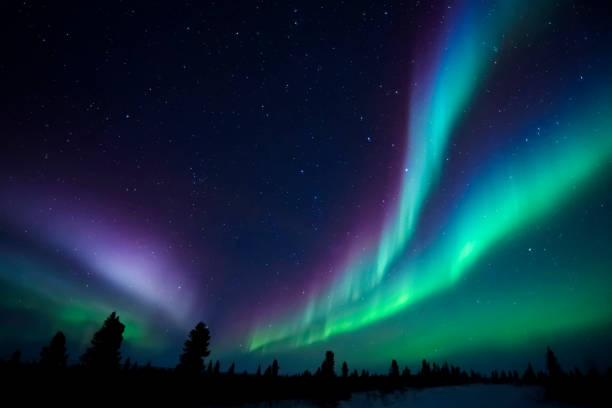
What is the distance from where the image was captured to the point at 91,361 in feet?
182

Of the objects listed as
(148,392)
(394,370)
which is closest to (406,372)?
(394,370)

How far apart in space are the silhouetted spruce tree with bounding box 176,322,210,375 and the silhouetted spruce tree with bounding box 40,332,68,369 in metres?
27.9

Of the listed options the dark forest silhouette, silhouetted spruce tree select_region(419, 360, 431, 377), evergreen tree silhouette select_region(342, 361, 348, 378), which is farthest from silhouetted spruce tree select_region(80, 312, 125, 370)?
silhouetted spruce tree select_region(419, 360, 431, 377)

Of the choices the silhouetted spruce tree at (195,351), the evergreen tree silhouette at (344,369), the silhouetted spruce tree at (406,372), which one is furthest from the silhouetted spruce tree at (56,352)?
the silhouetted spruce tree at (406,372)

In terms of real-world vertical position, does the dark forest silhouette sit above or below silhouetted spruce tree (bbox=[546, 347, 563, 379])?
below

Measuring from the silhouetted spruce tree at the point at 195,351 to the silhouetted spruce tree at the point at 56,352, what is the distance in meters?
27.9

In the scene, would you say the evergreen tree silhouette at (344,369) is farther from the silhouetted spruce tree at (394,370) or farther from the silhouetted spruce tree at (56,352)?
the silhouetted spruce tree at (56,352)

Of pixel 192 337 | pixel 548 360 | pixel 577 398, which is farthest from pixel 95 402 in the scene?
pixel 548 360

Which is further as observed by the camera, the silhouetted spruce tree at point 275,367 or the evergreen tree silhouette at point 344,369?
the evergreen tree silhouette at point 344,369

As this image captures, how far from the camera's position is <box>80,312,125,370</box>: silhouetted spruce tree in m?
55.7

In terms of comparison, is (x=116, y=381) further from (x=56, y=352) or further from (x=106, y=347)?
(x=56, y=352)

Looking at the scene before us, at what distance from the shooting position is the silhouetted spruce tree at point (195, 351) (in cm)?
6206

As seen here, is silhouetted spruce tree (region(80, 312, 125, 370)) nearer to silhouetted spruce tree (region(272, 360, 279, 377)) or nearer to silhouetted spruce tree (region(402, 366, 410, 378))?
silhouetted spruce tree (region(272, 360, 279, 377))

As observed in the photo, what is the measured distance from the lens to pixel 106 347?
57.6 m
